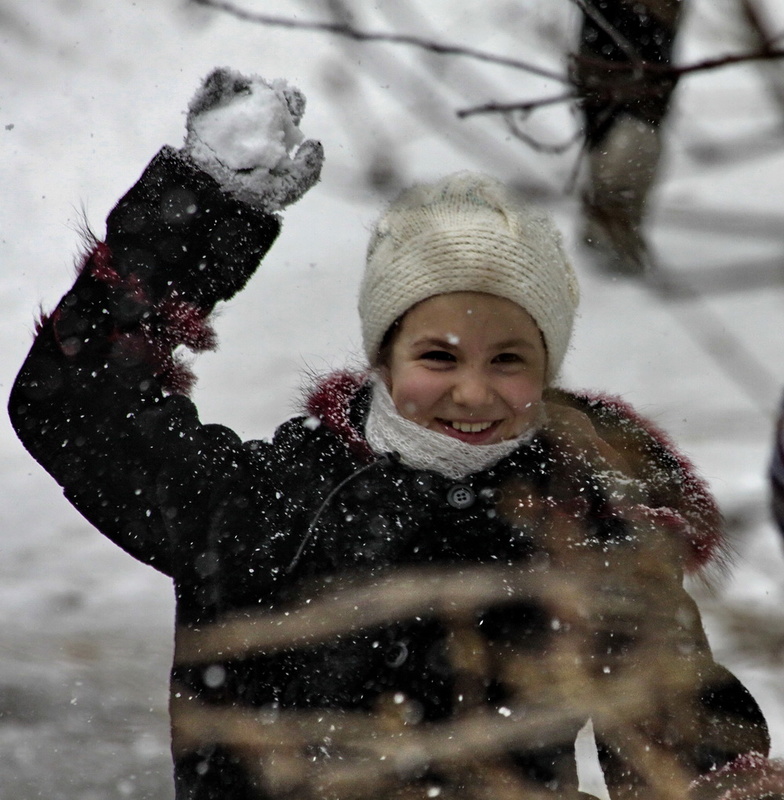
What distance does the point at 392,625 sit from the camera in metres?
1.67

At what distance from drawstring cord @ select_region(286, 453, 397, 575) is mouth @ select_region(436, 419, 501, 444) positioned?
0.13 meters

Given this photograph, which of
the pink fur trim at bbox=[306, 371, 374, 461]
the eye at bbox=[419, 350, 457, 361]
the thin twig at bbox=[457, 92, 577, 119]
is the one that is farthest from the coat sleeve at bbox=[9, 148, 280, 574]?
the thin twig at bbox=[457, 92, 577, 119]

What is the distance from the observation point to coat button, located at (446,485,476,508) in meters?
1.89

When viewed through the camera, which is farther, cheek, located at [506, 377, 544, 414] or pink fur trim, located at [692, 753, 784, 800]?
cheek, located at [506, 377, 544, 414]

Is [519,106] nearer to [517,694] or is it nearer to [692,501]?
[517,694]

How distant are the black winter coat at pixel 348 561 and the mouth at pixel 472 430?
0.06m

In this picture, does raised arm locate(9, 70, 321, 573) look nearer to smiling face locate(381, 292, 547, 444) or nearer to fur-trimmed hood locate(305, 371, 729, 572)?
fur-trimmed hood locate(305, 371, 729, 572)

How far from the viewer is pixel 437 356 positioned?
6.23 ft

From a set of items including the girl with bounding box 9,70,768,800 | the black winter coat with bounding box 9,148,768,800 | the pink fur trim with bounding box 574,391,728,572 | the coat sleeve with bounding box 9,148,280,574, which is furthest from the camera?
the coat sleeve with bounding box 9,148,280,574

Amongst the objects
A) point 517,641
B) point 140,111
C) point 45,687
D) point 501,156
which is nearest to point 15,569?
point 45,687

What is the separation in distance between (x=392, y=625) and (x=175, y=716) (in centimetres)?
48

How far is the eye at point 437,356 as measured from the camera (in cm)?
189

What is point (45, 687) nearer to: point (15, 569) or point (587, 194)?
point (15, 569)

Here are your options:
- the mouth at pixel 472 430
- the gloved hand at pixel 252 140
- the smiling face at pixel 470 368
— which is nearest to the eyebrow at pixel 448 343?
the smiling face at pixel 470 368
